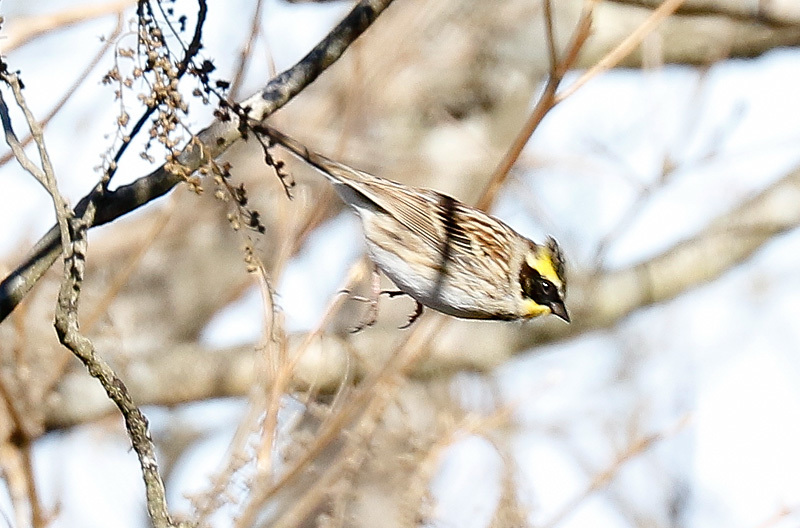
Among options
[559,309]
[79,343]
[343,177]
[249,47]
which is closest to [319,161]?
[343,177]

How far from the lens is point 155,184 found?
242 cm

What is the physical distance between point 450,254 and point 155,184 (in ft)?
5.41

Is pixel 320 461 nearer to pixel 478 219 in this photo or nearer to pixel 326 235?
pixel 326 235

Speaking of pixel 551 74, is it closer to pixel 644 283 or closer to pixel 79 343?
pixel 79 343

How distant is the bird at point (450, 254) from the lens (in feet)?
11.8

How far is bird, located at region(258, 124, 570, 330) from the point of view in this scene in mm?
3611

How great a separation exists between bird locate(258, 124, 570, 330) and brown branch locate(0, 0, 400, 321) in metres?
0.83

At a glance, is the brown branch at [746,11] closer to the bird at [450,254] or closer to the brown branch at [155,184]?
the bird at [450,254]

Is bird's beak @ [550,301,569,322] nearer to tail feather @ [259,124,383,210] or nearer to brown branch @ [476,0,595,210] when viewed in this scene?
tail feather @ [259,124,383,210]

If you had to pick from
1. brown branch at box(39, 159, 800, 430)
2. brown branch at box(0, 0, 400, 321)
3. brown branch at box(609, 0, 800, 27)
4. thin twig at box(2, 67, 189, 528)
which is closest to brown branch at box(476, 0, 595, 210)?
brown branch at box(0, 0, 400, 321)

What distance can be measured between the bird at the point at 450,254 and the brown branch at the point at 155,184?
826mm

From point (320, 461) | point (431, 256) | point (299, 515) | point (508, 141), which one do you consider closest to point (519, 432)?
point (320, 461)

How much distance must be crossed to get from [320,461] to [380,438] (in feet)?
8.04

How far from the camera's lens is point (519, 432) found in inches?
294
